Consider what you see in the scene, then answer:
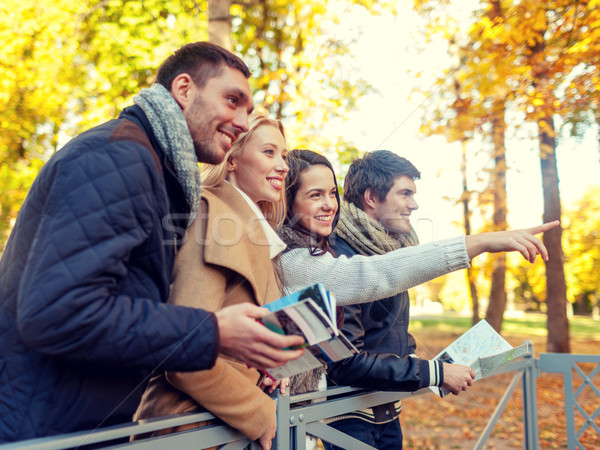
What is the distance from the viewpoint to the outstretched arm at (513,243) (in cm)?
189

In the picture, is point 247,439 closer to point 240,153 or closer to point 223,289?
point 223,289

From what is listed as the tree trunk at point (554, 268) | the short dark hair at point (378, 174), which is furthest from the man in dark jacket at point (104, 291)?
the tree trunk at point (554, 268)

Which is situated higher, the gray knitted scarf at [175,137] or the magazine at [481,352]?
the gray knitted scarf at [175,137]

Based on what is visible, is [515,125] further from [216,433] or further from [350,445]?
[216,433]

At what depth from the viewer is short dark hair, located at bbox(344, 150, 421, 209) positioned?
2.88 m

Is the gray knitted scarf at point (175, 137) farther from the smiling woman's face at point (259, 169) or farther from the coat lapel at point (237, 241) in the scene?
the smiling woman's face at point (259, 169)

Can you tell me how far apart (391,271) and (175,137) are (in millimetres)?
1084

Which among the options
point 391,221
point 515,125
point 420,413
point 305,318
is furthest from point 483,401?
point 305,318

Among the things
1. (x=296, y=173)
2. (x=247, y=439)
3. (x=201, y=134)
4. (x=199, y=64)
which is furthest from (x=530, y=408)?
(x=199, y=64)

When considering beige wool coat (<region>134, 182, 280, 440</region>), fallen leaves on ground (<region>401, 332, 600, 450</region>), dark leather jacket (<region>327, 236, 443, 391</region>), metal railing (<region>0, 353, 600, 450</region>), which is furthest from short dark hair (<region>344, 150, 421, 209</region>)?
fallen leaves on ground (<region>401, 332, 600, 450</region>)

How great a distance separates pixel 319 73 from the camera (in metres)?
5.75

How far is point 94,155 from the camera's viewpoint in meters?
1.11

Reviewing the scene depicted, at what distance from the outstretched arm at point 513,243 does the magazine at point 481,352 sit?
1.89ft

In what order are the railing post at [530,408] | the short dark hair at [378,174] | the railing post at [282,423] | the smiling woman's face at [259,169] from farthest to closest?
the railing post at [530,408] < the short dark hair at [378,174] < the smiling woman's face at [259,169] < the railing post at [282,423]
